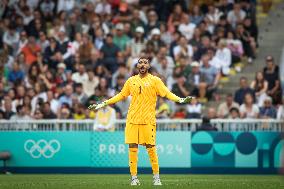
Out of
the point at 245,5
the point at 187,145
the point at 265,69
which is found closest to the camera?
the point at 187,145

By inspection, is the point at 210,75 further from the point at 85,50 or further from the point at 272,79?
the point at 85,50

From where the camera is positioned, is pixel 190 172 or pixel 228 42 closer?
pixel 190 172

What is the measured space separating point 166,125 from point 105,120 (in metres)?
1.67

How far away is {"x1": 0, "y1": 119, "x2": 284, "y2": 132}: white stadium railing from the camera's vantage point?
1155 inches

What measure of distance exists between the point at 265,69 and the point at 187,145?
384 cm

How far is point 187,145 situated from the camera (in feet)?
96.8

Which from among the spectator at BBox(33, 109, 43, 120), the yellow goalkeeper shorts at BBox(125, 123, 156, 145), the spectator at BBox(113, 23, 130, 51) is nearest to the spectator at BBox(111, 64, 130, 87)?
the spectator at BBox(113, 23, 130, 51)

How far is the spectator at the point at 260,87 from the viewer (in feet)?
102

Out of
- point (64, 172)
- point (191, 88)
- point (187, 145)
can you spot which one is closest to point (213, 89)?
point (191, 88)

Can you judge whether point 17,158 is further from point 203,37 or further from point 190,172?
point 203,37

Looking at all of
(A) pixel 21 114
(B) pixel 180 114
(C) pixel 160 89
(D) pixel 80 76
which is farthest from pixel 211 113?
(C) pixel 160 89

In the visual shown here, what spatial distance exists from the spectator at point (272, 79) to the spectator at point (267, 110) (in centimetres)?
56

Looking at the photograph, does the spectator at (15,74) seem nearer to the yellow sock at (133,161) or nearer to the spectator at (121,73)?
the spectator at (121,73)

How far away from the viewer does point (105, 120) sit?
29859 mm
